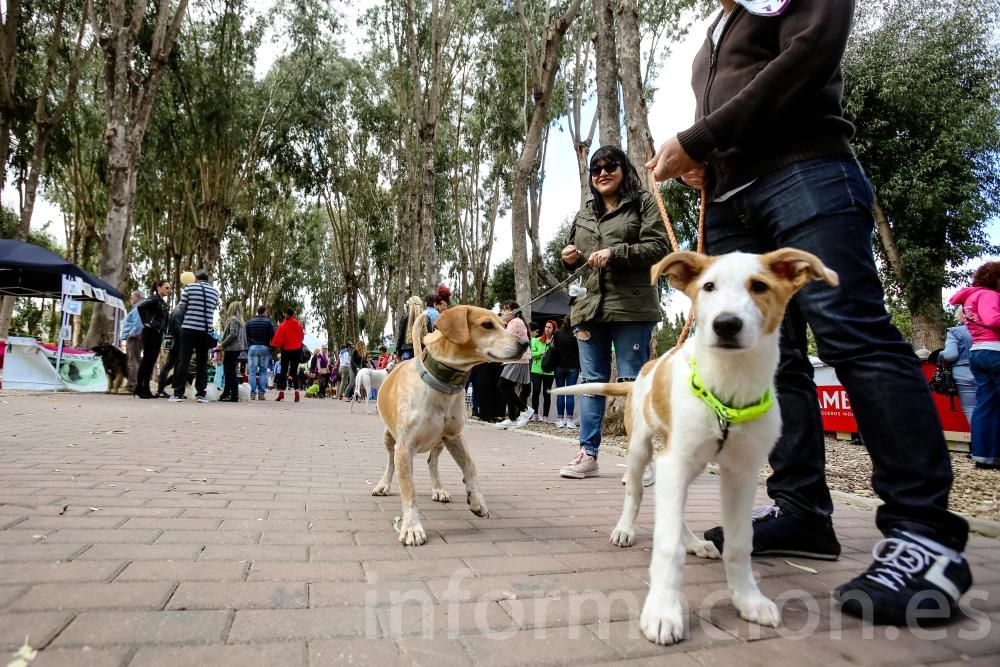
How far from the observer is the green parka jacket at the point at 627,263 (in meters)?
4.25

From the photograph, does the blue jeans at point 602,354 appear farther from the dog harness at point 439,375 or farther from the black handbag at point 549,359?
the black handbag at point 549,359

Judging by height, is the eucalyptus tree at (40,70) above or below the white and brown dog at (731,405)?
above

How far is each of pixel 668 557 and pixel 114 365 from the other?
15.5 m

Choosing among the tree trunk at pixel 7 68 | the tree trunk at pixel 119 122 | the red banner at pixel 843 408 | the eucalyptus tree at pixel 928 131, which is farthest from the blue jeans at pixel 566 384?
the tree trunk at pixel 7 68

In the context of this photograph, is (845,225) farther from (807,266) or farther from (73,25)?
(73,25)

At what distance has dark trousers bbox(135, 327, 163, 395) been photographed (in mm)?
12102

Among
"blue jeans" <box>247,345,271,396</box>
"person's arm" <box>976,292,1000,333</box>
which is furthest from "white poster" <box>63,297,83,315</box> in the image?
"person's arm" <box>976,292,1000,333</box>

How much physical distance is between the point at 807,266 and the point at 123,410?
10.1 meters

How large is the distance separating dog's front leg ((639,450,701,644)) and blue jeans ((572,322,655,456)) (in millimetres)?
2630

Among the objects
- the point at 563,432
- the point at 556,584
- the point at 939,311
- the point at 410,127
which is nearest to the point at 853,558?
the point at 556,584

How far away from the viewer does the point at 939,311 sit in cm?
1761

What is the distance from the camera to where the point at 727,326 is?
5.70 ft

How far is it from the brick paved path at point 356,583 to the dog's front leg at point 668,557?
6cm

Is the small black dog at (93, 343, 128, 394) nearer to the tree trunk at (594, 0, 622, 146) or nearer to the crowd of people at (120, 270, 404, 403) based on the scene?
the crowd of people at (120, 270, 404, 403)
